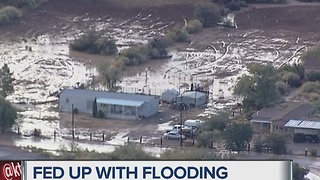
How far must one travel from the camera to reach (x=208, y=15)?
28.0 metres

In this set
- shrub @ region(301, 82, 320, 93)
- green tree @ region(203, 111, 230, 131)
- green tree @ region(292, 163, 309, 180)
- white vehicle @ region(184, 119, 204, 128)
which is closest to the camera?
green tree @ region(292, 163, 309, 180)

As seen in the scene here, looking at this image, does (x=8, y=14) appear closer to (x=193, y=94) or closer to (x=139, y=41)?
(x=139, y=41)

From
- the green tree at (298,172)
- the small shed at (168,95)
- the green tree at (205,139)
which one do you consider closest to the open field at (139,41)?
the small shed at (168,95)

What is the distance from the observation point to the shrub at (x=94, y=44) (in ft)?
79.4

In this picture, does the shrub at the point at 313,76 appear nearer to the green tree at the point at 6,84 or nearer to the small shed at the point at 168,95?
the small shed at the point at 168,95

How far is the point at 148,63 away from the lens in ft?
75.7

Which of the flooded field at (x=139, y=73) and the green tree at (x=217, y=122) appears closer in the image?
the green tree at (x=217, y=122)

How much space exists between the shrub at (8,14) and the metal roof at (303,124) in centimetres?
1233

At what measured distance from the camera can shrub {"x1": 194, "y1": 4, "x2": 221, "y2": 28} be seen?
27823 millimetres

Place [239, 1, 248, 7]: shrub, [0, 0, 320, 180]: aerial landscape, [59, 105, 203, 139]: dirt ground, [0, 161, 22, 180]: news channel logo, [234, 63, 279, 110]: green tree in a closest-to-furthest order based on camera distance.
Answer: [0, 161, 22, 180]: news channel logo, [0, 0, 320, 180]: aerial landscape, [59, 105, 203, 139]: dirt ground, [234, 63, 279, 110]: green tree, [239, 1, 248, 7]: shrub

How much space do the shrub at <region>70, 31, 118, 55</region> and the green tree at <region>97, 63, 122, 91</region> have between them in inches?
137

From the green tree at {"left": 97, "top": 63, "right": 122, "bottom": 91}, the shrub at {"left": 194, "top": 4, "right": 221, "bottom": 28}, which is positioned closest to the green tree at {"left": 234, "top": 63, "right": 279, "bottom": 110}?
the green tree at {"left": 97, "top": 63, "right": 122, "bottom": 91}

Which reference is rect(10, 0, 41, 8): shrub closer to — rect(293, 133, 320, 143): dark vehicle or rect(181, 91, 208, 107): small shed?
rect(181, 91, 208, 107): small shed

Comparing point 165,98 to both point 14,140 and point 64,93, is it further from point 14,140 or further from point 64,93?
point 14,140
